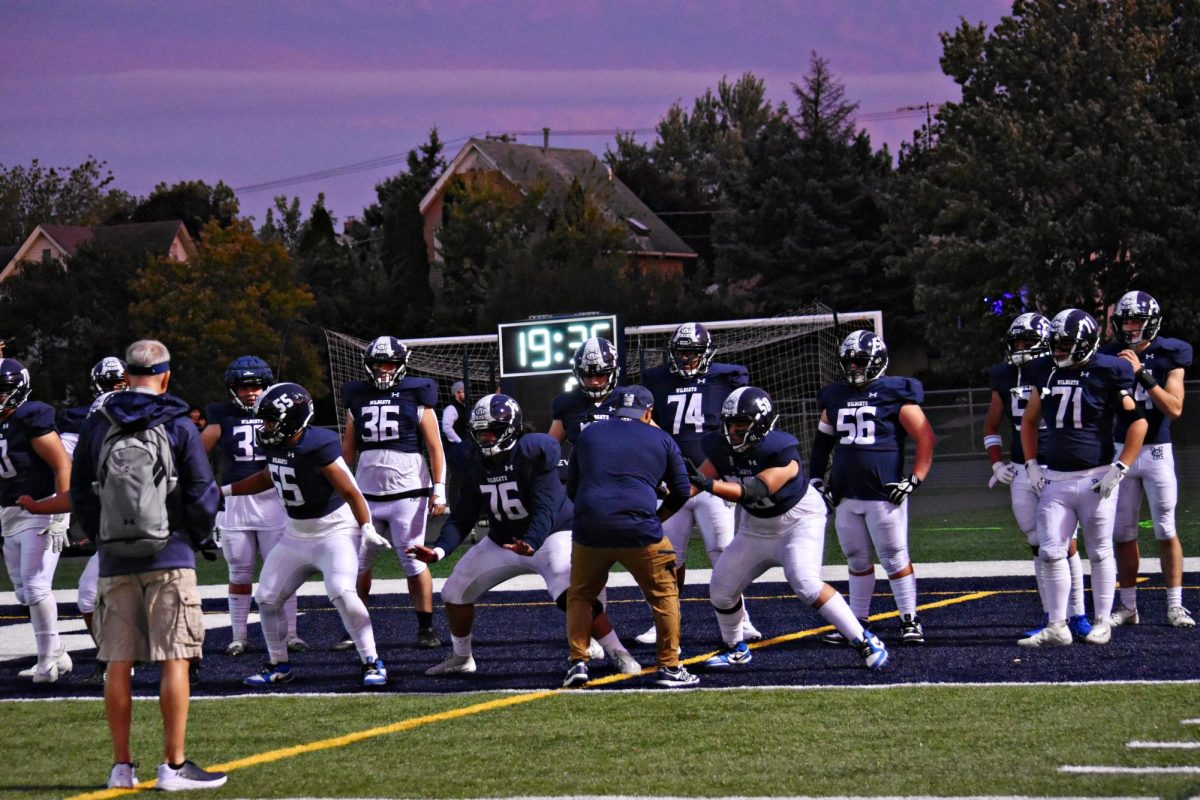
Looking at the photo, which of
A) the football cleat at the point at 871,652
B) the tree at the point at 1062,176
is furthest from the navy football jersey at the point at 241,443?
the tree at the point at 1062,176

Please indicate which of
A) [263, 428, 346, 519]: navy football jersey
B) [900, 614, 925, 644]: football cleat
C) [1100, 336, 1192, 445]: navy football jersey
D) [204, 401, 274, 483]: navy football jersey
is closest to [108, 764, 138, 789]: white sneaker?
[263, 428, 346, 519]: navy football jersey

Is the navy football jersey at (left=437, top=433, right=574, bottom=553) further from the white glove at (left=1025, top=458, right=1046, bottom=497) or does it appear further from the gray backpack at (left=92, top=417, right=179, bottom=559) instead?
the white glove at (left=1025, top=458, right=1046, bottom=497)

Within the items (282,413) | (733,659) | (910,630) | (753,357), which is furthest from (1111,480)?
(753,357)

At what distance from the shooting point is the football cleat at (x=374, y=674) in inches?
337

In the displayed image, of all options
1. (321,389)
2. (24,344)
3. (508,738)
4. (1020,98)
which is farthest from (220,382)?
(508,738)

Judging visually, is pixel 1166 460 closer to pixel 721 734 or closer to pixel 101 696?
pixel 721 734

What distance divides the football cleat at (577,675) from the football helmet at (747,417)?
1436 millimetres

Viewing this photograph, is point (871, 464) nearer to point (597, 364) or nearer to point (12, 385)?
point (597, 364)

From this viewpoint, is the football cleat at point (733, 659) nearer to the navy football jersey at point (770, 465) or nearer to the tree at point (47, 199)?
the navy football jersey at point (770, 465)

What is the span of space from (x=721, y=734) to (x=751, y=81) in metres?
93.8

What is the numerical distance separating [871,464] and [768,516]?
4.14 ft

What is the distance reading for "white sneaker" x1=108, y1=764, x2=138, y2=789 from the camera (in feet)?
20.5

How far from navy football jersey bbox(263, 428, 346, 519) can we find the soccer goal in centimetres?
936

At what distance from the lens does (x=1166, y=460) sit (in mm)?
9781
